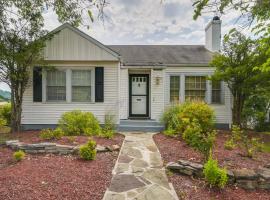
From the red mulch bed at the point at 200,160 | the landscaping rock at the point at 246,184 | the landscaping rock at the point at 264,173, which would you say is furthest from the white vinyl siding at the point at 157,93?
the landscaping rock at the point at 246,184

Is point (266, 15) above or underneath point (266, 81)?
above

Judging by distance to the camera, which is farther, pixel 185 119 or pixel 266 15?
pixel 185 119

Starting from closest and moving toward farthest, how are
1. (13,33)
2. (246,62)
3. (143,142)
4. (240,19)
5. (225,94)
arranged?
(240,19) < (143,142) < (13,33) < (246,62) < (225,94)

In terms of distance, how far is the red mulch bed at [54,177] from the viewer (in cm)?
364

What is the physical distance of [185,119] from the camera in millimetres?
7867

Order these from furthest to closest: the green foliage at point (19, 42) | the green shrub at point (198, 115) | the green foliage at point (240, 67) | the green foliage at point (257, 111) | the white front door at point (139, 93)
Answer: the white front door at point (139, 93) < the green foliage at point (257, 111) < the green foliage at point (240, 67) < the green shrub at point (198, 115) < the green foliage at point (19, 42)

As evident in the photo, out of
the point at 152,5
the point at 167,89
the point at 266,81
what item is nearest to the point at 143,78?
the point at 167,89

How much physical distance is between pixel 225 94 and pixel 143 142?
212 inches

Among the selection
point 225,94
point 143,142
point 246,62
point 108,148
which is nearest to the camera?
point 108,148

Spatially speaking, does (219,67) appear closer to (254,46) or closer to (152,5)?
(254,46)

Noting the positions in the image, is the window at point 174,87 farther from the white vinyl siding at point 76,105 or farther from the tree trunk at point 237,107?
the white vinyl siding at point 76,105

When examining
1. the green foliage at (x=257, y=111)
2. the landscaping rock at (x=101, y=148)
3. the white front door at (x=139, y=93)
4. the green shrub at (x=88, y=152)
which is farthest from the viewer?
the white front door at (x=139, y=93)

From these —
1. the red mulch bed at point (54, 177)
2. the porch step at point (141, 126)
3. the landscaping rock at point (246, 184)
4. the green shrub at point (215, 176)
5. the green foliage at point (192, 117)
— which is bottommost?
the landscaping rock at point (246, 184)

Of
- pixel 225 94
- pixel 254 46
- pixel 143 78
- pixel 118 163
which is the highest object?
pixel 254 46
